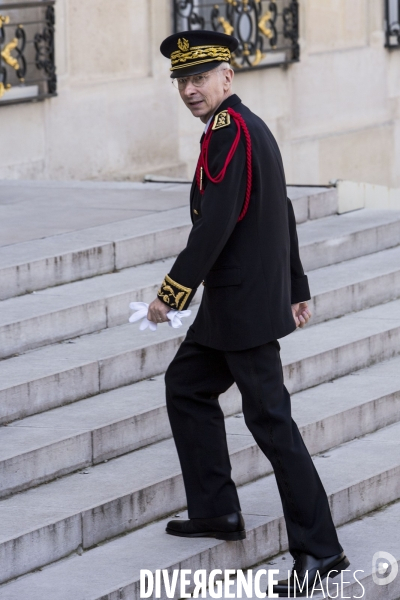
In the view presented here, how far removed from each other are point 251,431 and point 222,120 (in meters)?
1.01

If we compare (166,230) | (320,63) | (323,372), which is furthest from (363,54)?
(323,372)

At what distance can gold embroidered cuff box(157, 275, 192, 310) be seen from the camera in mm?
3949

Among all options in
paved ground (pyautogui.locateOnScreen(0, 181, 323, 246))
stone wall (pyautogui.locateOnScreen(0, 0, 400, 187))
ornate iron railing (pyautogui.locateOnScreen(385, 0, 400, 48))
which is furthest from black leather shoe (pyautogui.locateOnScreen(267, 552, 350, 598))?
ornate iron railing (pyautogui.locateOnScreen(385, 0, 400, 48))

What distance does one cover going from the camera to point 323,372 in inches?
244

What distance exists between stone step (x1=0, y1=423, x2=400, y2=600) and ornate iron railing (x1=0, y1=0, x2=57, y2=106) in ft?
18.9

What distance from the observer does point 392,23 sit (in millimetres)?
14398

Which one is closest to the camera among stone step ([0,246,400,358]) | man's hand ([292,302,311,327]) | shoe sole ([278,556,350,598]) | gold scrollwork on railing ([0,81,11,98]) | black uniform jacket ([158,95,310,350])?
black uniform jacket ([158,95,310,350])

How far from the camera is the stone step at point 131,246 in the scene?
6.50 metres

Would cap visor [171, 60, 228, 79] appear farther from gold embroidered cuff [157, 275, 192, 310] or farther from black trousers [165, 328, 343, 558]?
black trousers [165, 328, 343, 558]

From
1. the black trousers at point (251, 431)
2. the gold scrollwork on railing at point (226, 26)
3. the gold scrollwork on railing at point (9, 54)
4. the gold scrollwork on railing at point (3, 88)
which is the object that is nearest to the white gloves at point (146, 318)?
the black trousers at point (251, 431)

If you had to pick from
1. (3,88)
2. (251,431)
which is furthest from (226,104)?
(3,88)

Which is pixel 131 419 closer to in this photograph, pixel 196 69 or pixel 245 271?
pixel 245 271

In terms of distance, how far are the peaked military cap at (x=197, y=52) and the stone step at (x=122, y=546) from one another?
5.31ft

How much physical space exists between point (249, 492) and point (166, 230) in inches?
103
